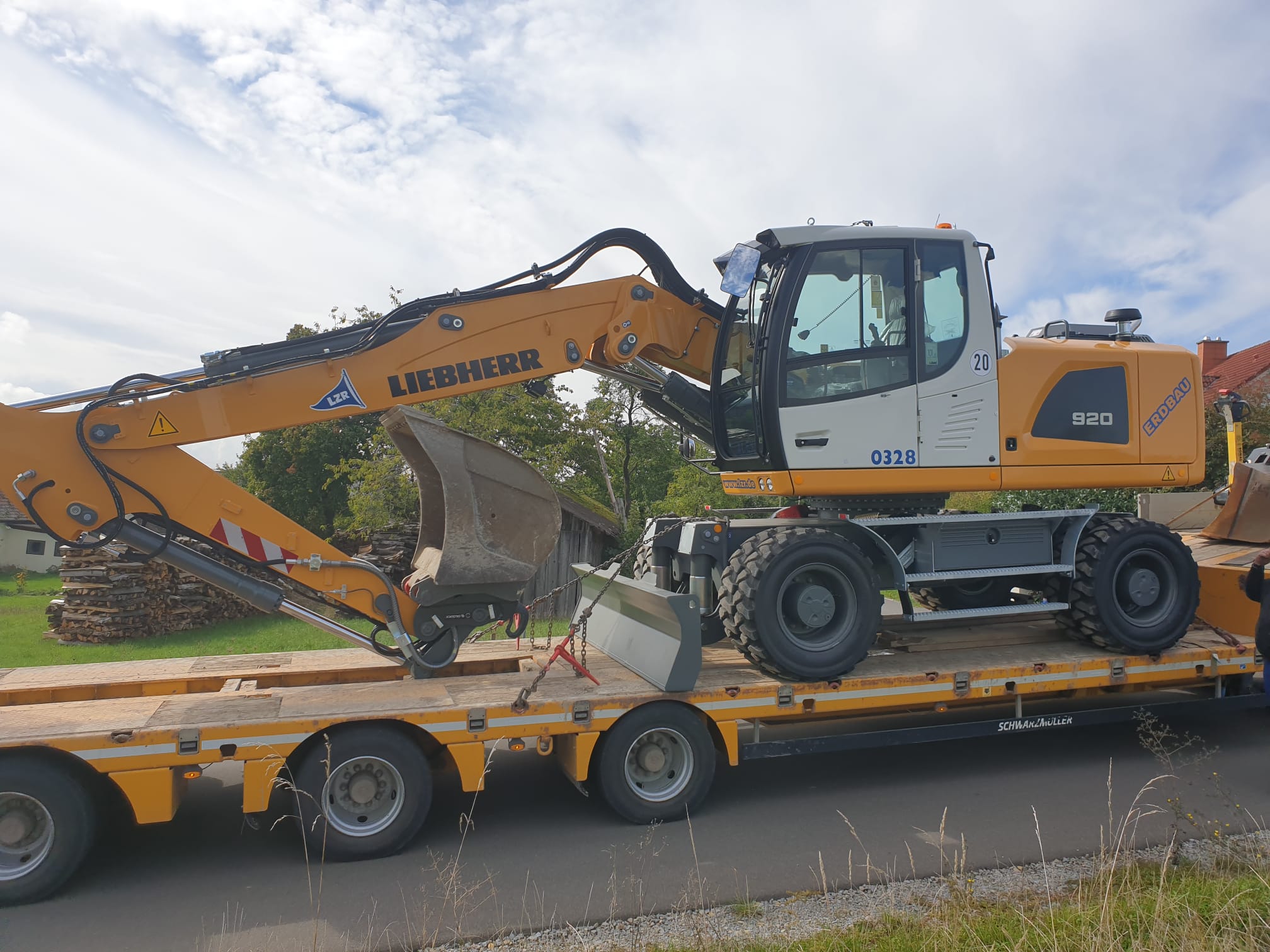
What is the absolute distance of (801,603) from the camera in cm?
648

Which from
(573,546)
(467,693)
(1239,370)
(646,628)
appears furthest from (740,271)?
(1239,370)

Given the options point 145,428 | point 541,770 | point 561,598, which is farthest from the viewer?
Answer: point 561,598

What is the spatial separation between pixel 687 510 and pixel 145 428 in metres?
11.6

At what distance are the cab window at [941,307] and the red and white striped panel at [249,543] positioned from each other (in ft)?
15.6

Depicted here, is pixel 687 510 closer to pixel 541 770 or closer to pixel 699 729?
pixel 541 770

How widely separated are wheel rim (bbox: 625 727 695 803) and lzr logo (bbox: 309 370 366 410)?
3014mm

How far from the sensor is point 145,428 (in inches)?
Answer: 228

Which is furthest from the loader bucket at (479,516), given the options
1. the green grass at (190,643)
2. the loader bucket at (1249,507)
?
the loader bucket at (1249,507)

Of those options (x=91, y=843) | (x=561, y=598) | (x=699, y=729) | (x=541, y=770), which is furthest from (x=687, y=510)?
(x=91, y=843)

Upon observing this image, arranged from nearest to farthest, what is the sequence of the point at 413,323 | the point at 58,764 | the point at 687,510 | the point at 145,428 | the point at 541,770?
the point at 58,764 < the point at 145,428 < the point at 413,323 < the point at 541,770 < the point at 687,510

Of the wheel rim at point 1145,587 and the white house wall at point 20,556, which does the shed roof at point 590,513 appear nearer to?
the wheel rim at point 1145,587

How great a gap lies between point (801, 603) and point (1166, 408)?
3.82m

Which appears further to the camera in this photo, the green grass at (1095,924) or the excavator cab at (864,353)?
the excavator cab at (864,353)

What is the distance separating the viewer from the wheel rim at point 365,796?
5.44 meters
